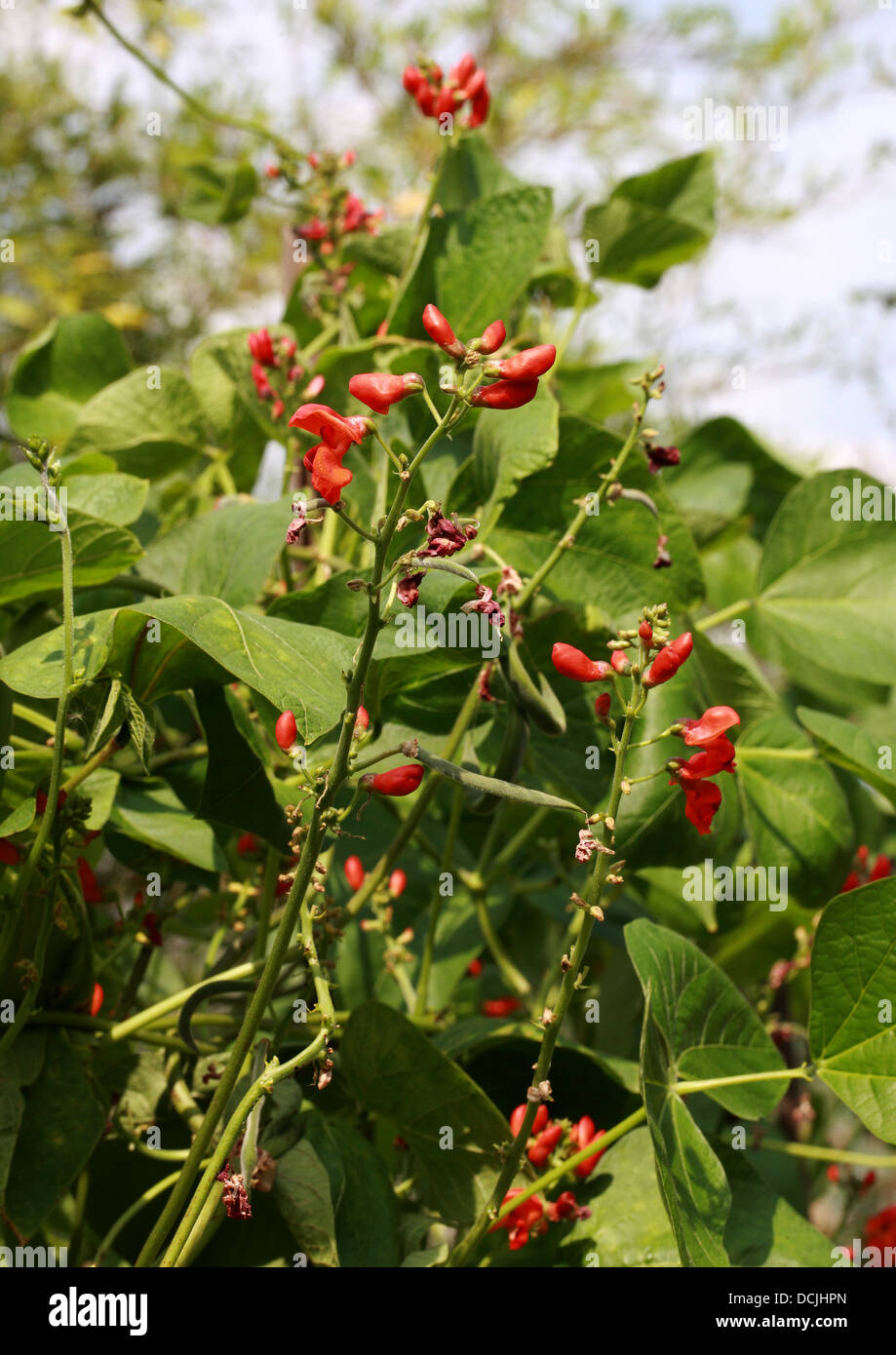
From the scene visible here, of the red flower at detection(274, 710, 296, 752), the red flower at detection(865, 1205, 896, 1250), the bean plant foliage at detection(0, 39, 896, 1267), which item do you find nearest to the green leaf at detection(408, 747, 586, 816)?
the bean plant foliage at detection(0, 39, 896, 1267)

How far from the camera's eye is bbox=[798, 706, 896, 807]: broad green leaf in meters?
0.72

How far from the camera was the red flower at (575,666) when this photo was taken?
0.56m

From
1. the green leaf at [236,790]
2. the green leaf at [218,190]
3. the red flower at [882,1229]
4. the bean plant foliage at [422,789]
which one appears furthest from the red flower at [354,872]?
the green leaf at [218,190]

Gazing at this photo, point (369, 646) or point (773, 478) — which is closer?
point (369, 646)

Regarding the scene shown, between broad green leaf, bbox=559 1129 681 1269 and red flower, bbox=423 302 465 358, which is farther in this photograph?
broad green leaf, bbox=559 1129 681 1269

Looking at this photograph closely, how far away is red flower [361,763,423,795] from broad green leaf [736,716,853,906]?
355 millimetres

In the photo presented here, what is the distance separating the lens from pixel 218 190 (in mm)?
1177

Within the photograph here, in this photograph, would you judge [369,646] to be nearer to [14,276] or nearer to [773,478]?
[773,478]

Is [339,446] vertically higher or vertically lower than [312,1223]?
higher

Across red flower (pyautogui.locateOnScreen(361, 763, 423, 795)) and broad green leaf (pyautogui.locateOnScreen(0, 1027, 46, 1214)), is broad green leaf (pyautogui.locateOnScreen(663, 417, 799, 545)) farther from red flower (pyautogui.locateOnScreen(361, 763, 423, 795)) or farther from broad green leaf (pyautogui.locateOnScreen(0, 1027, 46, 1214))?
broad green leaf (pyautogui.locateOnScreen(0, 1027, 46, 1214))

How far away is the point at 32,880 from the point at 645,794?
0.36 m

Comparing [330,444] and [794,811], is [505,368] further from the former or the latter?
[794,811]

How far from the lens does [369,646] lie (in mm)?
456
